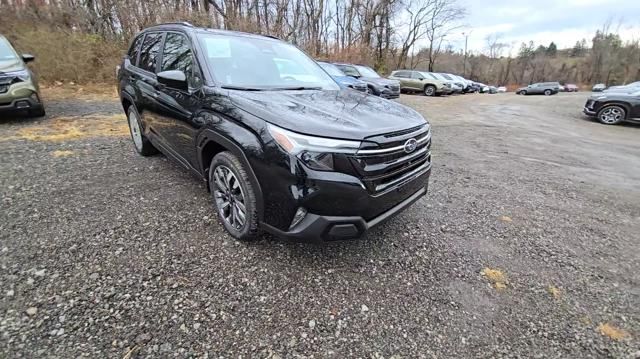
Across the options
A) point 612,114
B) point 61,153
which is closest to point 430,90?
point 612,114

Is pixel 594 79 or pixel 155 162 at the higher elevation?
pixel 594 79

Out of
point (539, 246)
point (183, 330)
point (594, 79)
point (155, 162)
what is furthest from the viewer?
point (594, 79)

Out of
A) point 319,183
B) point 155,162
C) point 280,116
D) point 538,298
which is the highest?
point 280,116

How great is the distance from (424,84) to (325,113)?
19939mm

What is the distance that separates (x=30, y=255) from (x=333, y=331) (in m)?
2.33

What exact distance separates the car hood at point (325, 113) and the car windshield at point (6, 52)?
6.28 metres

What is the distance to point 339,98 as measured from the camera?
2.78 metres

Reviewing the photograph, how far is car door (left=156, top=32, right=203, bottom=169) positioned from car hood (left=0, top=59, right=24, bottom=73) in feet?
13.8

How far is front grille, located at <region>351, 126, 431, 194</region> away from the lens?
2043mm

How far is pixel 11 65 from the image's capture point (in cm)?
561

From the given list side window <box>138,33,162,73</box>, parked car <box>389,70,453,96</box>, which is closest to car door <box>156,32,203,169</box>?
side window <box>138,33,162,73</box>

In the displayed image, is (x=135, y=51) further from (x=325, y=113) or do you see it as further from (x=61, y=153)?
(x=325, y=113)

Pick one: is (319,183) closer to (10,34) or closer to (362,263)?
(362,263)

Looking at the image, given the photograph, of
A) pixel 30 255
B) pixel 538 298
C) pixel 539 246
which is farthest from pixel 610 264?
pixel 30 255
